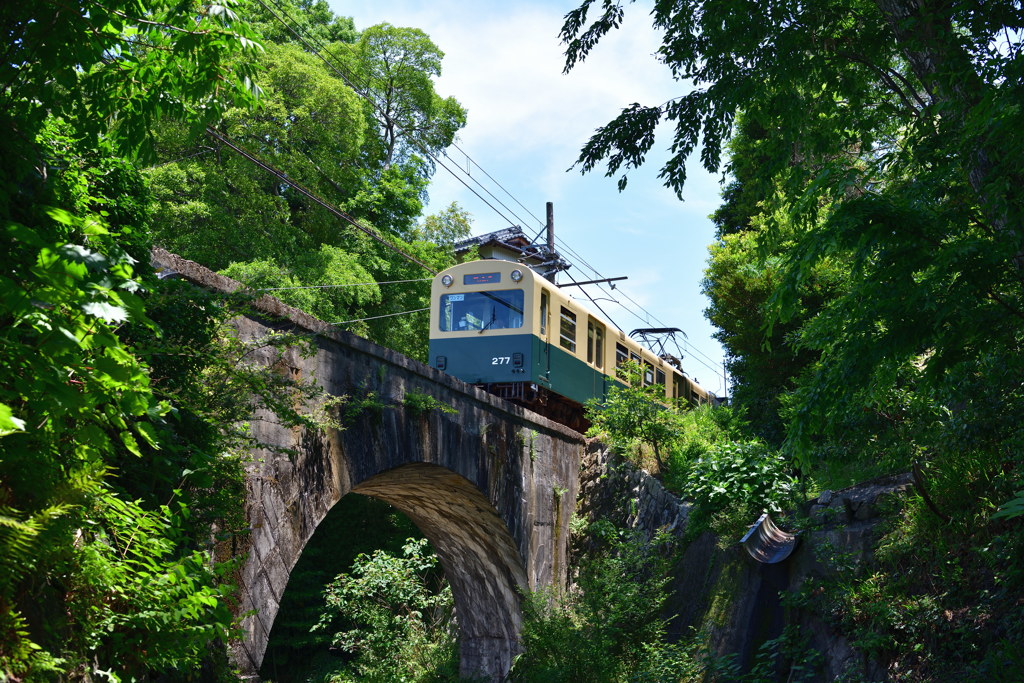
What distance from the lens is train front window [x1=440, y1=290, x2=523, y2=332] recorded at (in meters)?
14.5

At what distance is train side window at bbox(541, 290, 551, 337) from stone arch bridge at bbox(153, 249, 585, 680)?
1848mm

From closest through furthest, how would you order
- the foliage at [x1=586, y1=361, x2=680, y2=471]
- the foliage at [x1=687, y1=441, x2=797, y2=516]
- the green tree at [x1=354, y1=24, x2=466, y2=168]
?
the foliage at [x1=687, y1=441, x2=797, y2=516]
the foliage at [x1=586, y1=361, x2=680, y2=471]
the green tree at [x1=354, y1=24, x2=466, y2=168]

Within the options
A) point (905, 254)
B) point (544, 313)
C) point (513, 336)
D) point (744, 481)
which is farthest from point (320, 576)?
point (905, 254)

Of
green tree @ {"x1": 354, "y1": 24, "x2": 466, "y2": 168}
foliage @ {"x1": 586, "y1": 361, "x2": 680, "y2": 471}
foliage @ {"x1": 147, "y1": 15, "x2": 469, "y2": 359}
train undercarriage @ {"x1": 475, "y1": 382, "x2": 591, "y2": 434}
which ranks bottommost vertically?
foliage @ {"x1": 586, "y1": 361, "x2": 680, "y2": 471}

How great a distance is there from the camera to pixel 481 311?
49.0ft

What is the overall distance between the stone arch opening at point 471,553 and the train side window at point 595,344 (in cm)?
482

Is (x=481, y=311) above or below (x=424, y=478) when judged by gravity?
above

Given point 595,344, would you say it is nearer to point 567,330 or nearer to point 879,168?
point 567,330

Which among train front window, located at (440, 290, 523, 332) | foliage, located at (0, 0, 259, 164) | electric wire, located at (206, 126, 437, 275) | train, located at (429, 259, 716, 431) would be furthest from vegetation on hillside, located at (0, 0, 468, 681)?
train front window, located at (440, 290, 523, 332)

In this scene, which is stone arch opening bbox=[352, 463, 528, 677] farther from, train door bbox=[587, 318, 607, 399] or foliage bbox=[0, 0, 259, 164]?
foliage bbox=[0, 0, 259, 164]

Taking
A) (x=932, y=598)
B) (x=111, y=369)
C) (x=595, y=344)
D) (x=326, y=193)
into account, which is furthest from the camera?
(x=326, y=193)

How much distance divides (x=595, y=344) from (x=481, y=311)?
120 inches

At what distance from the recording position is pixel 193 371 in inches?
200

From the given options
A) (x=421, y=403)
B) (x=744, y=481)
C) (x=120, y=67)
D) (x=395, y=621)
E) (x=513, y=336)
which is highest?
(x=513, y=336)
